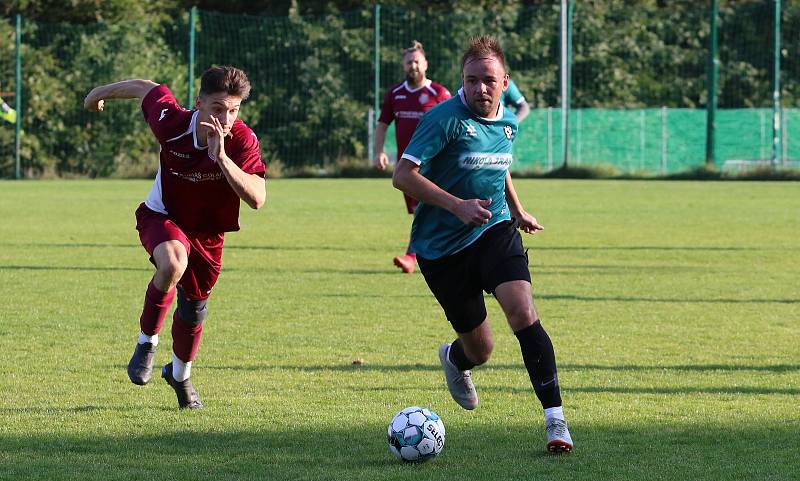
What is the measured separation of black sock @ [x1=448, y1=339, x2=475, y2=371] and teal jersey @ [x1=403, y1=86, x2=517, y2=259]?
60 centimetres

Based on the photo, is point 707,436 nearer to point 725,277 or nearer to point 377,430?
point 377,430

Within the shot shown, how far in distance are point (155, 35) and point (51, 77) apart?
298 centimetres

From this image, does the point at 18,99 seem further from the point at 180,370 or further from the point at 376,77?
the point at 180,370

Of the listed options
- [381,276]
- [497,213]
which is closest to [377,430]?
[497,213]

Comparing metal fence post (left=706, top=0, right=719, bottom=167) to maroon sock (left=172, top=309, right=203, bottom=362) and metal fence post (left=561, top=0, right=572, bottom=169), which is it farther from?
maroon sock (left=172, top=309, right=203, bottom=362)

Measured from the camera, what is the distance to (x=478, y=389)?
680 cm

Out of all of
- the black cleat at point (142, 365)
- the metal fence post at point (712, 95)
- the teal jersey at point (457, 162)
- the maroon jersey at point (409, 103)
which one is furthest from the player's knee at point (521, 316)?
the metal fence post at point (712, 95)

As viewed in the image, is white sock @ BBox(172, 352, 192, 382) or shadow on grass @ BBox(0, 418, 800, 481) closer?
shadow on grass @ BBox(0, 418, 800, 481)

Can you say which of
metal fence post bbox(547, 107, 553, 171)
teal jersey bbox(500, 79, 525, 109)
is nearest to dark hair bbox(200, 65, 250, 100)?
teal jersey bbox(500, 79, 525, 109)

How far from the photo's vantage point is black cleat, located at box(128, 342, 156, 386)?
6461mm

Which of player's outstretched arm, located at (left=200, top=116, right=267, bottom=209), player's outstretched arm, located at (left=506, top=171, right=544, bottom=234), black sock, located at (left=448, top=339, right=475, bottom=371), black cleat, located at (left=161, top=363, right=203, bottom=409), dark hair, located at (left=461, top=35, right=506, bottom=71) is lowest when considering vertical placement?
black cleat, located at (left=161, top=363, right=203, bottom=409)

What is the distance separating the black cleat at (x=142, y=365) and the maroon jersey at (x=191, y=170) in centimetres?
60

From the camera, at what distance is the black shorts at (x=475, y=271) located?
18.6 feet

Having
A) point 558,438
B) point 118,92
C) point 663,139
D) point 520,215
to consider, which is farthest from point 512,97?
point 663,139
